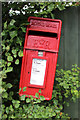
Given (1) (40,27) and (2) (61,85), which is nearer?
(1) (40,27)

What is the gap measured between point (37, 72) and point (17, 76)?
62 cm

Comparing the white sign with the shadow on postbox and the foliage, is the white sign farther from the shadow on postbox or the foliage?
the foliage

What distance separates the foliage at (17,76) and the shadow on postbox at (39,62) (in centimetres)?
11

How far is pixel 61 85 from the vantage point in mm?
2654

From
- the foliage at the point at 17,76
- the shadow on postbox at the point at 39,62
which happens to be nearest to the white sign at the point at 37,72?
the shadow on postbox at the point at 39,62

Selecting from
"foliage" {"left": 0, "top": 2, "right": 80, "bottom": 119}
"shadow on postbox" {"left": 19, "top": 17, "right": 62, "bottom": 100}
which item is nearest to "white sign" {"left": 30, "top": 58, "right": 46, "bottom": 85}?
"shadow on postbox" {"left": 19, "top": 17, "right": 62, "bottom": 100}

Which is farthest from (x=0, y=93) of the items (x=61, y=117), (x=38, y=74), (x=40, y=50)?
(x=61, y=117)

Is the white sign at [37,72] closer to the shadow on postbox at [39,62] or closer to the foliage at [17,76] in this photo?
the shadow on postbox at [39,62]

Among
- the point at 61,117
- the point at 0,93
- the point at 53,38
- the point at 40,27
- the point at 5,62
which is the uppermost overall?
the point at 40,27

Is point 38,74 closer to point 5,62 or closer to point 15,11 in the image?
point 5,62

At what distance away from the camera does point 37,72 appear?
2.32m

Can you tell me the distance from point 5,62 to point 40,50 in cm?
58

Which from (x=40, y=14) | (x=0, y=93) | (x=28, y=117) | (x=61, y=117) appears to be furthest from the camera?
(x=61, y=117)

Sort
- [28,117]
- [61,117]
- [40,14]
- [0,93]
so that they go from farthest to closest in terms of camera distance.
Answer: [61,117]
[40,14]
[28,117]
[0,93]
